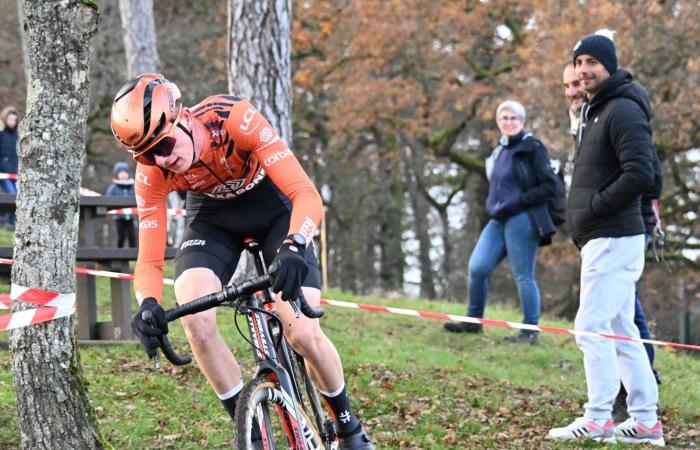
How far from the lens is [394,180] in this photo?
114 feet

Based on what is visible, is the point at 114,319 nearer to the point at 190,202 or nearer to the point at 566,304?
the point at 190,202

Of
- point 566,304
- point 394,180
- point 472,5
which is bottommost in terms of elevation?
point 566,304

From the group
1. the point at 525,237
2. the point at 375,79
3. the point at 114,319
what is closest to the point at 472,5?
the point at 375,79

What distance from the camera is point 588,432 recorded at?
6461mm

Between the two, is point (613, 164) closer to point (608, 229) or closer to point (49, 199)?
point (608, 229)

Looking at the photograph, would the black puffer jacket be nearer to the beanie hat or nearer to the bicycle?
the beanie hat

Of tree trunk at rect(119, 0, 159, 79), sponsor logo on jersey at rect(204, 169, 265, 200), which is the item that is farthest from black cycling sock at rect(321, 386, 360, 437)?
tree trunk at rect(119, 0, 159, 79)

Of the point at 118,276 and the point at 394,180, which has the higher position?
the point at 394,180

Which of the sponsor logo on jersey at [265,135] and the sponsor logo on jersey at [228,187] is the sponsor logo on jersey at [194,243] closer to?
the sponsor logo on jersey at [228,187]

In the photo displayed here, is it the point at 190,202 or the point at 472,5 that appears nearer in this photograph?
the point at 190,202

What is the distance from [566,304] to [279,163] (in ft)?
74.6

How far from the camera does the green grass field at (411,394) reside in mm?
6457

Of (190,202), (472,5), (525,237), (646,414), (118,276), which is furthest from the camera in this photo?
(472,5)

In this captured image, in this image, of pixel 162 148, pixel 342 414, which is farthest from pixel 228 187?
pixel 342 414
